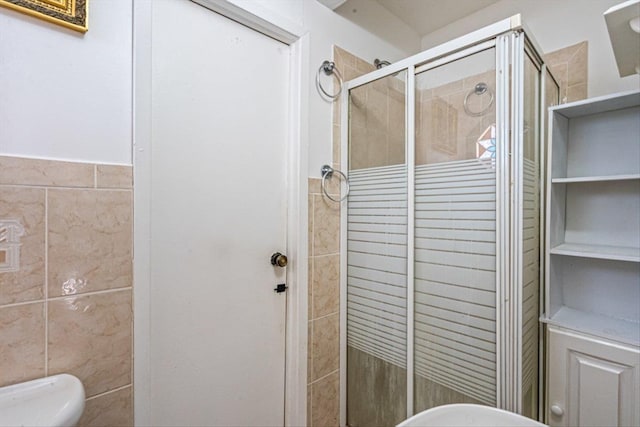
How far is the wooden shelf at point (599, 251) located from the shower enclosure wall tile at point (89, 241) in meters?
1.68

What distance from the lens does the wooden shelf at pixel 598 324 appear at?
121 cm

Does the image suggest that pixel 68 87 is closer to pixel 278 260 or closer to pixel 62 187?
pixel 62 187

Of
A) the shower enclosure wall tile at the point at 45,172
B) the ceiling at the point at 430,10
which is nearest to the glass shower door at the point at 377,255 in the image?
the ceiling at the point at 430,10

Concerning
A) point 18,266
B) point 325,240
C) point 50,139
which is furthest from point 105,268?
point 325,240

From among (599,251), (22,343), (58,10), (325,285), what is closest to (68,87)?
(58,10)

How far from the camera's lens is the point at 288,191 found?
148cm

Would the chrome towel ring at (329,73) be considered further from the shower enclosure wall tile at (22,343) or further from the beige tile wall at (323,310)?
the shower enclosure wall tile at (22,343)

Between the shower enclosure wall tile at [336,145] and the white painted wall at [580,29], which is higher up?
the white painted wall at [580,29]

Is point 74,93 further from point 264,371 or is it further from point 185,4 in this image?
point 264,371

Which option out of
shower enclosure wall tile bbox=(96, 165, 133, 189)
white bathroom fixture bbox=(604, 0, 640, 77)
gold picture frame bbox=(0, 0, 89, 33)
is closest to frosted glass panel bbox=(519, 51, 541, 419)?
white bathroom fixture bbox=(604, 0, 640, 77)

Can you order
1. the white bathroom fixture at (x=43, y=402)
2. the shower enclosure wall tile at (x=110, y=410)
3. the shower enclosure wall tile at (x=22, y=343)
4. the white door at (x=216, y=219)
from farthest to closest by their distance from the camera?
the white door at (x=216, y=219) → the shower enclosure wall tile at (x=110, y=410) → the shower enclosure wall tile at (x=22, y=343) → the white bathroom fixture at (x=43, y=402)

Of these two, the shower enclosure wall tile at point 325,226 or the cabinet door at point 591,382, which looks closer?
the cabinet door at point 591,382

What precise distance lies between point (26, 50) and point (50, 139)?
237 mm

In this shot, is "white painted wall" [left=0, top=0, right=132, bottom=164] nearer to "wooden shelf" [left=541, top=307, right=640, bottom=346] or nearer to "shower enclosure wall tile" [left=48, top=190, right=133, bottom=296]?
"shower enclosure wall tile" [left=48, top=190, right=133, bottom=296]
